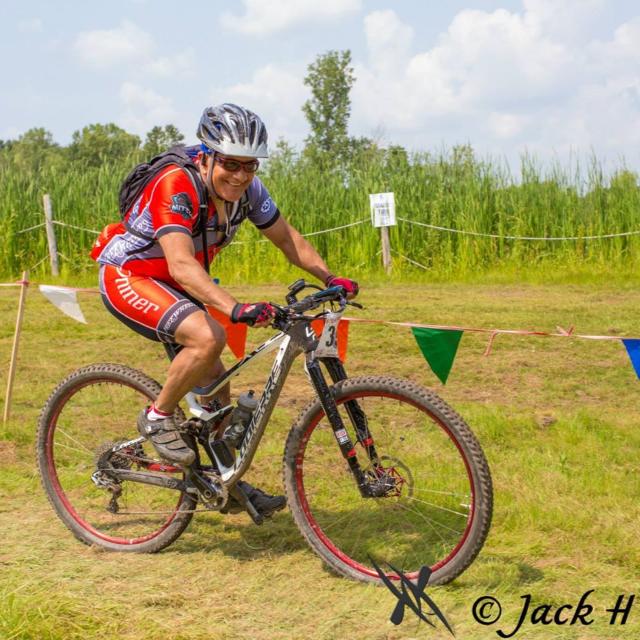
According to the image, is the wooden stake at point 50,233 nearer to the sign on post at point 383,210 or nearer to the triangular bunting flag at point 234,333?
the sign on post at point 383,210

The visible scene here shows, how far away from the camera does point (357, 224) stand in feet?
65.5

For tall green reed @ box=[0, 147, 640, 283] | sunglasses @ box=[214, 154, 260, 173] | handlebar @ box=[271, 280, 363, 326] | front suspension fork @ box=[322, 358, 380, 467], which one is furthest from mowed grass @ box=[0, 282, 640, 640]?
tall green reed @ box=[0, 147, 640, 283]

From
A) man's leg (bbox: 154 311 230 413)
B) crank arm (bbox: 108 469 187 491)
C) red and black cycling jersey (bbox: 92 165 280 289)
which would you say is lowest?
crank arm (bbox: 108 469 187 491)

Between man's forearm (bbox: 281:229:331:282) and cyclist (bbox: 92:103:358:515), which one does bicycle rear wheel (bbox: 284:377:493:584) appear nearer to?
cyclist (bbox: 92:103:358:515)

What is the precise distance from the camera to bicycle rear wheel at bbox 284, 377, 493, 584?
13.9 feet

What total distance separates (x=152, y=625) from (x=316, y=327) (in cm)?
274

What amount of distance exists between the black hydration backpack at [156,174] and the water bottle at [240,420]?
0.70 metres

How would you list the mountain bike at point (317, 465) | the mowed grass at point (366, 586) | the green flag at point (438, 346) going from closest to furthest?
the mowed grass at point (366, 586), the mountain bike at point (317, 465), the green flag at point (438, 346)

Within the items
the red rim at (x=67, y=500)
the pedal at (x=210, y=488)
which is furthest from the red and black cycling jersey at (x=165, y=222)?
the pedal at (x=210, y=488)

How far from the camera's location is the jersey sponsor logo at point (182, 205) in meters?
4.54

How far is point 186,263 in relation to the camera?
14.5 ft

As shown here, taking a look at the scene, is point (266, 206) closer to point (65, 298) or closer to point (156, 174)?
point (156, 174)

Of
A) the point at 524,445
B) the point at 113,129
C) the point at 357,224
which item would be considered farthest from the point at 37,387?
the point at 113,129

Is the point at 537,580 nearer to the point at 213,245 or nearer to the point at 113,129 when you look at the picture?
the point at 213,245
